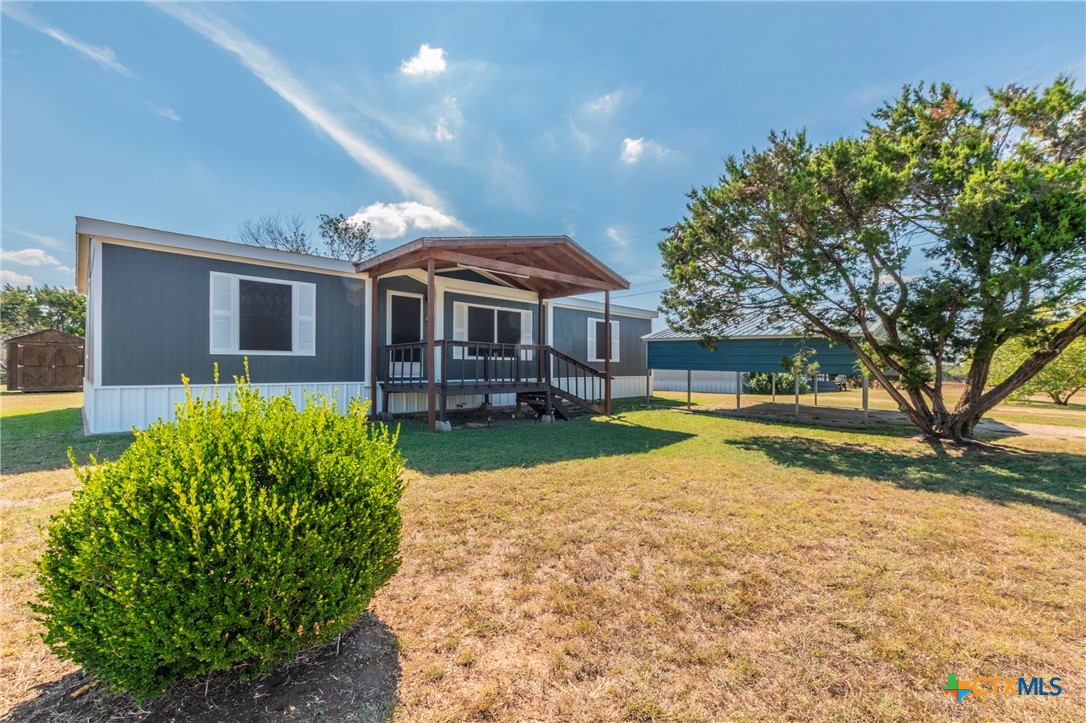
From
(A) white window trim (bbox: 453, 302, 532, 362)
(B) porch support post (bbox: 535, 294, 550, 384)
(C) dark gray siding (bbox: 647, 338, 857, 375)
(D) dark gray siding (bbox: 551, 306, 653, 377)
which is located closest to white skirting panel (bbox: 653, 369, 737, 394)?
(D) dark gray siding (bbox: 551, 306, 653, 377)

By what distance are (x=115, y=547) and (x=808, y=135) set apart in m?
9.15

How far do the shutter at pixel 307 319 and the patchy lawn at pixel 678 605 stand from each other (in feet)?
12.2

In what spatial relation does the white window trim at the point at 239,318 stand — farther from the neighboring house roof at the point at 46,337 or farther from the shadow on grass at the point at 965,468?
the neighboring house roof at the point at 46,337

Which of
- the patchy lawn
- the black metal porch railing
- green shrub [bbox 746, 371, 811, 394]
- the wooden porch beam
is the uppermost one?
the wooden porch beam

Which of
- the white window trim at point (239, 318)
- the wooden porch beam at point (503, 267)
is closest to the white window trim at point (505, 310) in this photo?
the wooden porch beam at point (503, 267)

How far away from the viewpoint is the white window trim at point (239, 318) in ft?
23.3

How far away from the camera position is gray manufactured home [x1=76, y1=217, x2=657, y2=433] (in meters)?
6.46

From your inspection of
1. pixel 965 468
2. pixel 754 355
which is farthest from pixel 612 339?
pixel 965 468

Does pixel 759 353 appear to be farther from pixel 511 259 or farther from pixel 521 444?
pixel 521 444

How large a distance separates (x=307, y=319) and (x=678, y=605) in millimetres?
8055

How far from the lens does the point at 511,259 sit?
901 cm

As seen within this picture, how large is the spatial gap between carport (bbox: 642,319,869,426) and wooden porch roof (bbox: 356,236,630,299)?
256 centimetres

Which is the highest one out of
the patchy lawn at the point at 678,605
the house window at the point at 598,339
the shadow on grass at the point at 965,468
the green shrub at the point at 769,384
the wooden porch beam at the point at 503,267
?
the wooden porch beam at the point at 503,267

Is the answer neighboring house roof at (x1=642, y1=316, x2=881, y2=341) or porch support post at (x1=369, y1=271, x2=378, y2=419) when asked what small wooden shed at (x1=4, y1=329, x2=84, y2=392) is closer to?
porch support post at (x1=369, y1=271, x2=378, y2=419)
